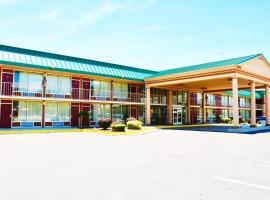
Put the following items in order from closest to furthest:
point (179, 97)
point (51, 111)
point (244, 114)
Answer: point (51, 111)
point (179, 97)
point (244, 114)

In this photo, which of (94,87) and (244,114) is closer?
(94,87)

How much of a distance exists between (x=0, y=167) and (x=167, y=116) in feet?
90.1

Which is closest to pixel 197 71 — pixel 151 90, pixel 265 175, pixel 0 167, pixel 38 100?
pixel 151 90

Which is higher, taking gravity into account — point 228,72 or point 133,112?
point 228,72

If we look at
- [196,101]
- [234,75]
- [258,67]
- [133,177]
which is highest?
[258,67]

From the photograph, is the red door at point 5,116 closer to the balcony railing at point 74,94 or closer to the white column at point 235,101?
the balcony railing at point 74,94

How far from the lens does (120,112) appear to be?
29172mm

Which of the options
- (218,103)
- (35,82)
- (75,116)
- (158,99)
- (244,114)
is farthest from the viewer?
(244,114)

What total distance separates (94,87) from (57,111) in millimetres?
5121

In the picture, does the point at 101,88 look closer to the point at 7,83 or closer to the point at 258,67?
the point at 7,83

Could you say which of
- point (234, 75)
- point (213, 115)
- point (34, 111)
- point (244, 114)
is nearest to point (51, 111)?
point (34, 111)

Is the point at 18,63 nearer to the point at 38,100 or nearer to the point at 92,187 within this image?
the point at 38,100

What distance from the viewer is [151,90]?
3173cm

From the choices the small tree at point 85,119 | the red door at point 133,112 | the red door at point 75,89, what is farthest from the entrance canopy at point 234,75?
the red door at point 75,89
